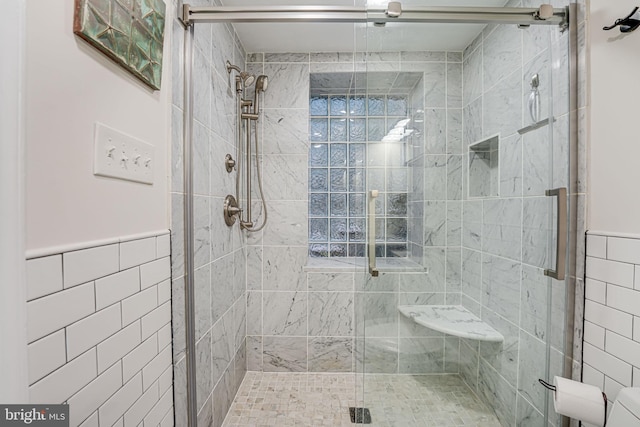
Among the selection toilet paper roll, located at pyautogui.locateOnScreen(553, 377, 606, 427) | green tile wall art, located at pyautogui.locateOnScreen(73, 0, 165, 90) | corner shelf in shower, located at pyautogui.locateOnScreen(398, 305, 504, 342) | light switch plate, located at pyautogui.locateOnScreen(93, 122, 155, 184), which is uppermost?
green tile wall art, located at pyautogui.locateOnScreen(73, 0, 165, 90)

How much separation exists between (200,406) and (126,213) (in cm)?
102

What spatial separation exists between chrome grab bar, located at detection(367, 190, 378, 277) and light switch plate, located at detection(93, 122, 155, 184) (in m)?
0.92

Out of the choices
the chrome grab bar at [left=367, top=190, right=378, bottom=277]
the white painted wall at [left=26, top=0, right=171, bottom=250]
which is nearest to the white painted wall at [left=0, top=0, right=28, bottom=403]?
the white painted wall at [left=26, top=0, right=171, bottom=250]

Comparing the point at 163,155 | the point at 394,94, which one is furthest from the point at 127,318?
the point at 394,94

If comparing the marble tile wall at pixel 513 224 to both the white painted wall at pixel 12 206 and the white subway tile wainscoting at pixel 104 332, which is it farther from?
the white painted wall at pixel 12 206

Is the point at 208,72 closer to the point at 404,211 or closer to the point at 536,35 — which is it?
the point at 404,211

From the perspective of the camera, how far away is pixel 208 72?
1.38m

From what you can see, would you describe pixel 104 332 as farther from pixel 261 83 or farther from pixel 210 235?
pixel 261 83

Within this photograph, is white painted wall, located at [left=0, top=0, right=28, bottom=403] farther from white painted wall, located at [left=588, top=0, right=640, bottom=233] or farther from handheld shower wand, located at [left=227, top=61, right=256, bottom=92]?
white painted wall, located at [left=588, top=0, right=640, bottom=233]

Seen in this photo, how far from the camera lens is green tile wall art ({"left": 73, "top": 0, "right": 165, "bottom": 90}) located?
2.03 ft

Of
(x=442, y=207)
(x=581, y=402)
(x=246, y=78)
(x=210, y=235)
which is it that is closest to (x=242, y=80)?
(x=246, y=78)

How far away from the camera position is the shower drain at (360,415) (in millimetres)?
1329

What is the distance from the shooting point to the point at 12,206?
1.58 feet

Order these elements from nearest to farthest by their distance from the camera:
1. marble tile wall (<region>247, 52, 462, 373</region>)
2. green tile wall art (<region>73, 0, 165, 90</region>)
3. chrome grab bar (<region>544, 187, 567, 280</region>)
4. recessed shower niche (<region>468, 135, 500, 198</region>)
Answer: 1. green tile wall art (<region>73, 0, 165, 90</region>)
2. chrome grab bar (<region>544, 187, 567, 280</region>)
3. recessed shower niche (<region>468, 135, 500, 198</region>)
4. marble tile wall (<region>247, 52, 462, 373</region>)
